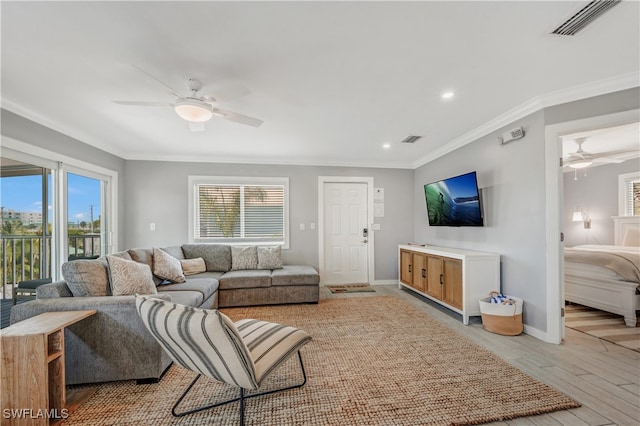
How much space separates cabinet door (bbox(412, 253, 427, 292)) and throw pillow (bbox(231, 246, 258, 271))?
2562 mm

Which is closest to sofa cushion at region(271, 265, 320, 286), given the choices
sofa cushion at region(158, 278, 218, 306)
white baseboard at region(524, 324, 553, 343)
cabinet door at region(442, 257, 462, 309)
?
sofa cushion at region(158, 278, 218, 306)

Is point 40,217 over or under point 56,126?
under

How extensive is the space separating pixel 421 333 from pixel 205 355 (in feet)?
7.37

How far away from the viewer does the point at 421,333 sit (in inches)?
112

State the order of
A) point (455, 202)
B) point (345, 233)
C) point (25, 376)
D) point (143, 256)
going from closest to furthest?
point (25, 376) < point (143, 256) < point (455, 202) < point (345, 233)

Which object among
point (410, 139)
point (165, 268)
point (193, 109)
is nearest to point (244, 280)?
point (165, 268)

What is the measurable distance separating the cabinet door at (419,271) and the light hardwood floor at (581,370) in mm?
940

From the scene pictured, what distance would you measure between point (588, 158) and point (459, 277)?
3628 mm

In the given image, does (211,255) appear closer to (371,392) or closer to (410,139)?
(371,392)

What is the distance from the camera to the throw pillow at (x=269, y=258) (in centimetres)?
435

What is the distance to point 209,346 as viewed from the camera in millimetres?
1416

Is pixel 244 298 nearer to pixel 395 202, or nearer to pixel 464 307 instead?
pixel 464 307

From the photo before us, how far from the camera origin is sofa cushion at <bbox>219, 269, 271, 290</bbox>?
12.4 ft

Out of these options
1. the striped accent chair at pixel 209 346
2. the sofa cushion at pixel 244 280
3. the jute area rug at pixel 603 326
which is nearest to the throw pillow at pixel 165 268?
the sofa cushion at pixel 244 280
